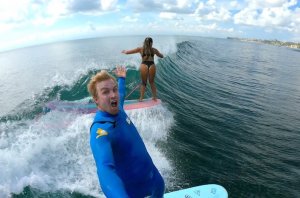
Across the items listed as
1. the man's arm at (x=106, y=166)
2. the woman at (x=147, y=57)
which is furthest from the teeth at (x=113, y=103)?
the woman at (x=147, y=57)

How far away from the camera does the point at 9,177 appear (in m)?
7.96

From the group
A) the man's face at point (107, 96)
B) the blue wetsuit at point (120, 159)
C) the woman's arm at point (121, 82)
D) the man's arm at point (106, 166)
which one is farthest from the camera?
the woman's arm at point (121, 82)

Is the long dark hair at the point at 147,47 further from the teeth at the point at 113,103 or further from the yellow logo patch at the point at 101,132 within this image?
the yellow logo patch at the point at 101,132

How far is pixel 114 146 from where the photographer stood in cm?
306

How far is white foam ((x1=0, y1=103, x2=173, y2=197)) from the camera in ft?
26.9

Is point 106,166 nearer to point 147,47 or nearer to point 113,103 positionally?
point 113,103

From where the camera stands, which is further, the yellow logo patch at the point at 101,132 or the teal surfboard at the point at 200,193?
the teal surfboard at the point at 200,193

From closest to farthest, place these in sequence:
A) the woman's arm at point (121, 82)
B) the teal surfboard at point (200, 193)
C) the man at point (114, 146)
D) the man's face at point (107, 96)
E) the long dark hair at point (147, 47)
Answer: the man at point (114, 146) → the man's face at point (107, 96) → the woman's arm at point (121, 82) → the teal surfboard at point (200, 193) → the long dark hair at point (147, 47)

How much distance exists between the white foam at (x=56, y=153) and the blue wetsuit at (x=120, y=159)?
5.41 m

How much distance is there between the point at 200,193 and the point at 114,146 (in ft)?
15.8

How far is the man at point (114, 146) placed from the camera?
279 centimetres

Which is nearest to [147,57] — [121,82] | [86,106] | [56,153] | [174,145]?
[86,106]

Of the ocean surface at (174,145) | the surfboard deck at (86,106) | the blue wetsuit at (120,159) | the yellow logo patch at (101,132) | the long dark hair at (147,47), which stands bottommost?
the ocean surface at (174,145)

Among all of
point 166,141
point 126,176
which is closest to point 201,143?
point 166,141
